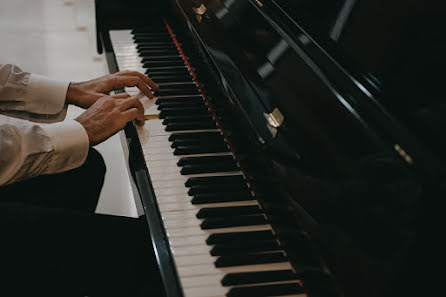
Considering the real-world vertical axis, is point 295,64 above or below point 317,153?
above

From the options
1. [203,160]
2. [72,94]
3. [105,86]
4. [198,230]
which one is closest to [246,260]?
[198,230]

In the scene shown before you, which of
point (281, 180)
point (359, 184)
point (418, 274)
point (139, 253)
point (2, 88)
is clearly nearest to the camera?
point (418, 274)

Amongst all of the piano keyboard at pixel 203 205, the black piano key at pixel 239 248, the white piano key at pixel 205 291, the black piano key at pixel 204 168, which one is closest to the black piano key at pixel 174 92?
the piano keyboard at pixel 203 205

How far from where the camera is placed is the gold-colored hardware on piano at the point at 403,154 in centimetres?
88

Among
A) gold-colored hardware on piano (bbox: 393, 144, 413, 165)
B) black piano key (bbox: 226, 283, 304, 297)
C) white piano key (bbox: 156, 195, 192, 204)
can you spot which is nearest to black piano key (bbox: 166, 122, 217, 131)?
white piano key (bbox: 156, 195, 192, 204)

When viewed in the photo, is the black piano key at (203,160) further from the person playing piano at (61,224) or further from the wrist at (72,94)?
the wrist at (72,94)

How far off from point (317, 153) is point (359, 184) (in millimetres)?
155

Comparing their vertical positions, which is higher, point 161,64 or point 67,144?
point 161,64

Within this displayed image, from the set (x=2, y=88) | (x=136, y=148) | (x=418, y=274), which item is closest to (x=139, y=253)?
(x=136, y=148)

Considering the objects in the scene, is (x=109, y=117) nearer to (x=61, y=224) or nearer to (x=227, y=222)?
(x=61, y=224)

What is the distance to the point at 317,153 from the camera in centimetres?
108

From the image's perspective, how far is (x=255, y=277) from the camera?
3.57 ft

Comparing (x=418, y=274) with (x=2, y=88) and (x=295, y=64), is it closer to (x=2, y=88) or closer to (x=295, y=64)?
(x=295, y=64)

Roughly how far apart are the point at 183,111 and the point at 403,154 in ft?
3.08
